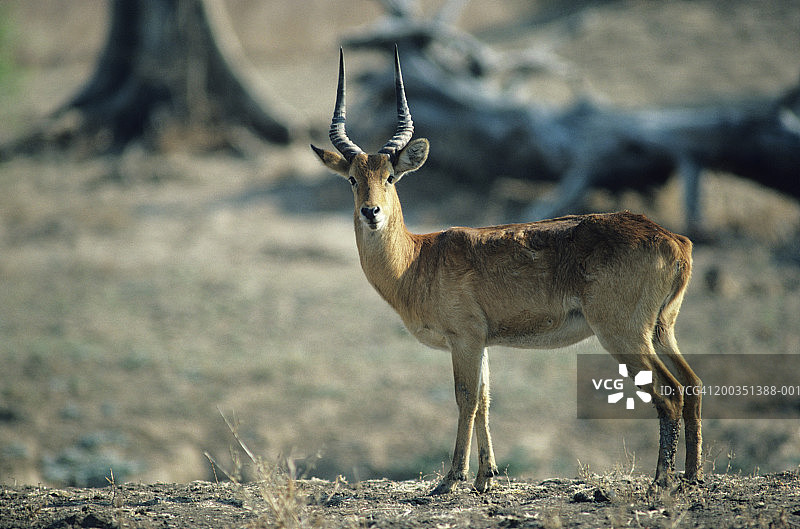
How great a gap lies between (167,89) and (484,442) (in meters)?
22.1

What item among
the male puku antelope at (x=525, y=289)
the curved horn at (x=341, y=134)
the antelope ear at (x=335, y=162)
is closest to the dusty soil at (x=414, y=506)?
the male puku antelope at (x=525, y=289)

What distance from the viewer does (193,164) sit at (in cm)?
2288

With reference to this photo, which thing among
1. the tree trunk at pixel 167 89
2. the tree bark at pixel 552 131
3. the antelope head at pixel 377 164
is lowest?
the antelope head at pixel 377 164

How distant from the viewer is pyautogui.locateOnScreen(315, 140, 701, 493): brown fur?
5.70 m

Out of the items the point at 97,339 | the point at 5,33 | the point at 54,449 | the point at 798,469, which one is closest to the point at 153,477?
the point at 54,449

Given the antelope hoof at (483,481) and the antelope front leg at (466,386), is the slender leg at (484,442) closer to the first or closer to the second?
the antelope hoof at (483,481)

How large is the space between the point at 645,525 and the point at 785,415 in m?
6.46

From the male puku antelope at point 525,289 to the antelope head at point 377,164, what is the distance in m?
0.01

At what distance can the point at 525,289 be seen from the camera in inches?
235

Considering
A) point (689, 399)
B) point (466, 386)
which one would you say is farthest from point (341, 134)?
point (689, 399)

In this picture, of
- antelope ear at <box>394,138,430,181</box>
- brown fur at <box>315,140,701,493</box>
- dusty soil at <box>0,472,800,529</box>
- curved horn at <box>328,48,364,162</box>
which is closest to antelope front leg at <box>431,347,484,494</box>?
brown fur at <box>315,140,701,493</box>

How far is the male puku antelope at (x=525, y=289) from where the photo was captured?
570cm

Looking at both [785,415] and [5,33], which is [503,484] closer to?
[785,415]

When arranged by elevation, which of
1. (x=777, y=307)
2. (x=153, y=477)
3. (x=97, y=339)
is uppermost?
(x=777, y=307)
